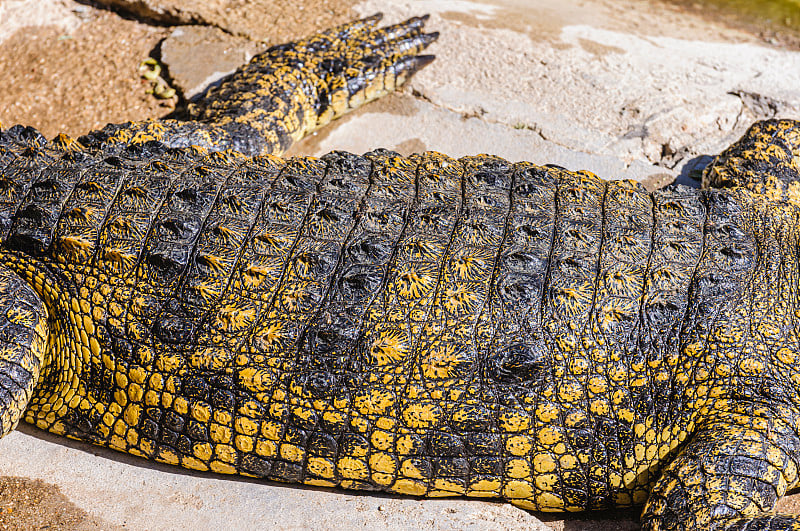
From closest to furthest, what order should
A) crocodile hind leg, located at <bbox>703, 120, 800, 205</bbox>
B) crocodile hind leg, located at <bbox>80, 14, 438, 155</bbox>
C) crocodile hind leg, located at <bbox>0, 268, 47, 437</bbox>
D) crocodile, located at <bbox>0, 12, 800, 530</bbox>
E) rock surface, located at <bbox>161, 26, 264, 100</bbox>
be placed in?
crocodile, located at <bbox>0, 12, 800, 530</bbox> → crocodile hind leg, located at <bbox>0, 268, 47, 437</bbox> → crocodile hind leg, located at <bbox>703, 120, 800, 205</bbox> → crocodile hind leg, located at <bbox>80, 14, 438, 155</bbox> → rock surface, located at <bbox>161, 26, 264, 100</bbox>

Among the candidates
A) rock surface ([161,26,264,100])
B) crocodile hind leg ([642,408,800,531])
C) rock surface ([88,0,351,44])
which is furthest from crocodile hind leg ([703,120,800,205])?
rock surface ([161,26,264,100])

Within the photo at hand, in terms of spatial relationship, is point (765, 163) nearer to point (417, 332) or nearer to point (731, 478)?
point (731, 478)

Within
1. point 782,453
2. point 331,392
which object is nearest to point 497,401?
point 331,392

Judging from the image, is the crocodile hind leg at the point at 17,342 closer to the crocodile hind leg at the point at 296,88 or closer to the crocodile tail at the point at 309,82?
the crocodile hind leg at the point at 296,88

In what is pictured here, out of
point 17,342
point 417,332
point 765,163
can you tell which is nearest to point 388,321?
point 417,332

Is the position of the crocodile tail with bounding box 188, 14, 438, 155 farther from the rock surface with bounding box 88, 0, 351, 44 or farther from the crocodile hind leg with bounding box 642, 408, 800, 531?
the crocodile hind leg with bounding box 642, 408, 800, 531

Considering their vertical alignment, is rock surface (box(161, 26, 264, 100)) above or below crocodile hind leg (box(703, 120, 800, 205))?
below

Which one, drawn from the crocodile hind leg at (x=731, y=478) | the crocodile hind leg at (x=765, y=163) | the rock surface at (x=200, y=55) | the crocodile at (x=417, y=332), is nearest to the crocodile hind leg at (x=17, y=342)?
the crocodile at (x=417, y=332)
